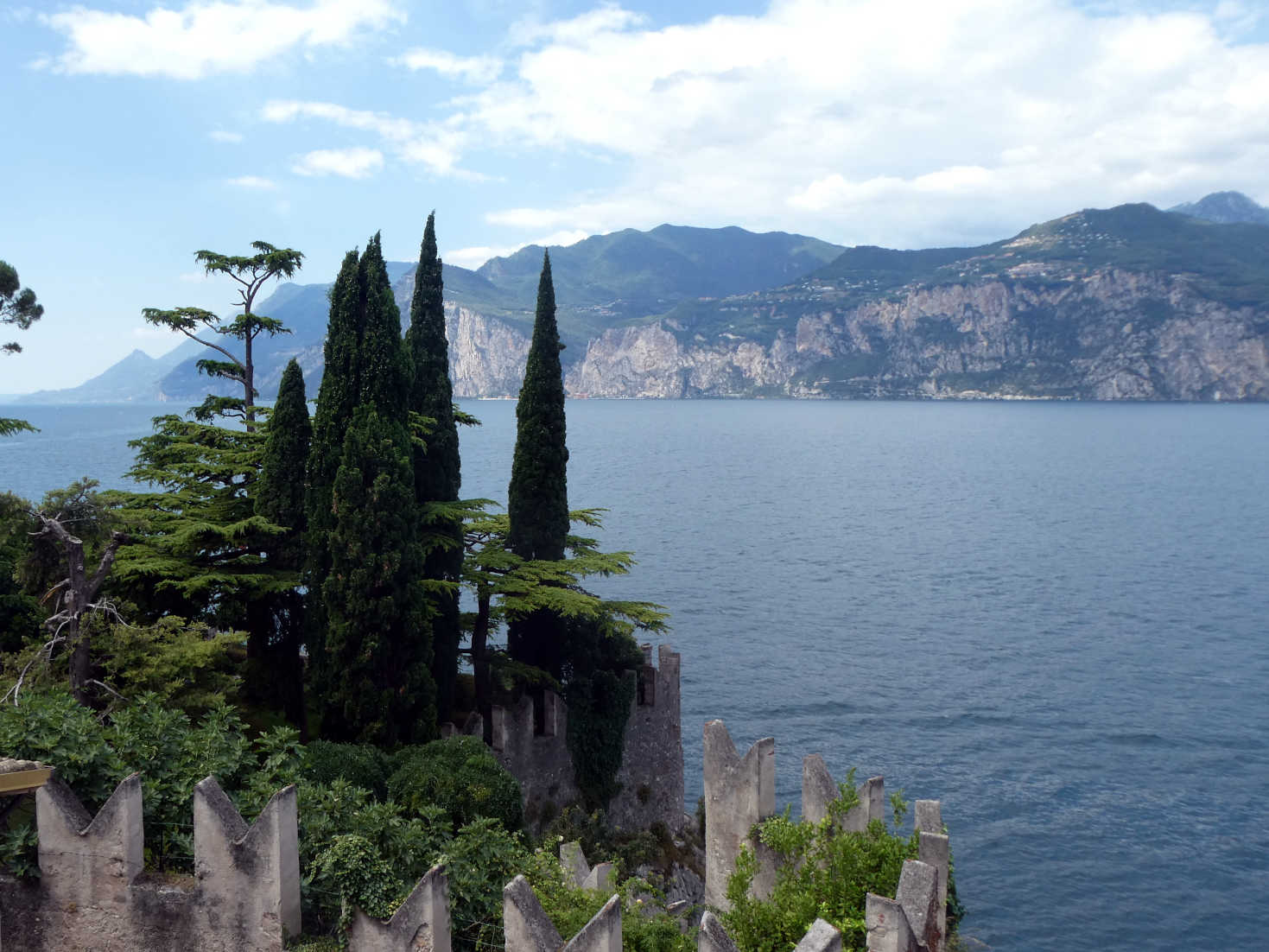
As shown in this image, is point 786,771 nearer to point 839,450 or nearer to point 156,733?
point 156,733

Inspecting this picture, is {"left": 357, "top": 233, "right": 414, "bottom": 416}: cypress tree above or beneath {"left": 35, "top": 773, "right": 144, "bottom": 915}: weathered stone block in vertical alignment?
above

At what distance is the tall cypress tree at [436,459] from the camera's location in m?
25.6

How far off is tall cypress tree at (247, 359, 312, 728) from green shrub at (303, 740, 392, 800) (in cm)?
629

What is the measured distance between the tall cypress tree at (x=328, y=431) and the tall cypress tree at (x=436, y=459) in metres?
1.88

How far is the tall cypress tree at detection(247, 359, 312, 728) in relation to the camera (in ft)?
80.8

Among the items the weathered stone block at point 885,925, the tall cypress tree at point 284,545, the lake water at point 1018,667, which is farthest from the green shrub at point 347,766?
the lake water at point 1018,667

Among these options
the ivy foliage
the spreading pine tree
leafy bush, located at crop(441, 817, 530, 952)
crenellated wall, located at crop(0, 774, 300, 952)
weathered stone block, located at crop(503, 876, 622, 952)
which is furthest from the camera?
the ivy foliage

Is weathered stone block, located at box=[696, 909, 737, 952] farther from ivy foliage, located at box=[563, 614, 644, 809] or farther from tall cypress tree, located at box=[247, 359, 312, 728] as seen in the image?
tall cypress tree, located at box=[247, 359, 312, 728]

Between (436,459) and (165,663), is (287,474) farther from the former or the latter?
(165,663)

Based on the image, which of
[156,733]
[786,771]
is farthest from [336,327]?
[786,771]

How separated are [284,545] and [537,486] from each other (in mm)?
7401

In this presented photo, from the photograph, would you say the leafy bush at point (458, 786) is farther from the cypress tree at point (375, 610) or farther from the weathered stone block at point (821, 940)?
the weathered stone block at point (821, 940)

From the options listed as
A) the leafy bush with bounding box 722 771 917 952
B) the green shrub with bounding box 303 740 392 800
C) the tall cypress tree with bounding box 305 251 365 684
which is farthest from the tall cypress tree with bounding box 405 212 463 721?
the leafy bush with bounding box 722 771 917 952

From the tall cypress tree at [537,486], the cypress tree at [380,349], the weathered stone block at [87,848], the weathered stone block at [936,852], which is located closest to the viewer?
the weathered stone block at [87,848]
